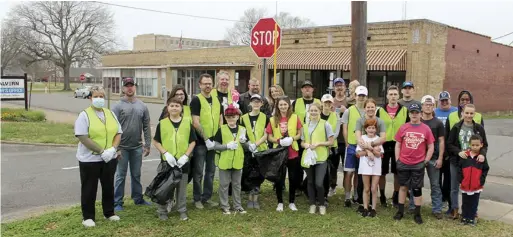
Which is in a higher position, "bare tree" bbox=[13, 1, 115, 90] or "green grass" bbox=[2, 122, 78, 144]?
"bare tree" bbox=[13, 1, 115, 90]

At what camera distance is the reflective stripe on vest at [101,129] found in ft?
17.1

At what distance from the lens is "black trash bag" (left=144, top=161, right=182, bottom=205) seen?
5465 mm

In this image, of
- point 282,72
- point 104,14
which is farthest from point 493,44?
point 104,14

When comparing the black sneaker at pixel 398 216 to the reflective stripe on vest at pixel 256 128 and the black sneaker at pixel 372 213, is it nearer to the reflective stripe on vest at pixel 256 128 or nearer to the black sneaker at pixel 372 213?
the black sneaker at pixel 372 213

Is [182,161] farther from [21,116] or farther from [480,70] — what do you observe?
[480,70]

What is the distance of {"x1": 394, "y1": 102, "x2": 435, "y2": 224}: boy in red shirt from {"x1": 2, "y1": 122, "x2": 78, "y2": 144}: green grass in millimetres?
10629

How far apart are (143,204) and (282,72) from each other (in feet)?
73.2

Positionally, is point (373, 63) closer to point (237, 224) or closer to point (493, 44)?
point (493, 44)

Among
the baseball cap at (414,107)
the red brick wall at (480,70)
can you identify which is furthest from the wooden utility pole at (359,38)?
the red brick wall at (480,70)

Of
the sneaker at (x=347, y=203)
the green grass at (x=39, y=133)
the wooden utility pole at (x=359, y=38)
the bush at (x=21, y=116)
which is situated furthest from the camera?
the bush at (x=21, y=116)

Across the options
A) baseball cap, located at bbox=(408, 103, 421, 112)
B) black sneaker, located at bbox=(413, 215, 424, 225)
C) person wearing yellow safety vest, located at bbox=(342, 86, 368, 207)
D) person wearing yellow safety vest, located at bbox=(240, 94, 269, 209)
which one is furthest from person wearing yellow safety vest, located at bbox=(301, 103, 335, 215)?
black sneaker, located at bbox=(413, 215, 424, 225)

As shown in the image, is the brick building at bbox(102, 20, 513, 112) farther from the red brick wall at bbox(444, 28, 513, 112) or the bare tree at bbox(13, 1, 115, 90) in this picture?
the bare tree at bbox(13, 1, 115, 90)

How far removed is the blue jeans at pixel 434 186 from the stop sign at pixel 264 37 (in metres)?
3.38

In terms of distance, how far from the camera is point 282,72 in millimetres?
28016
